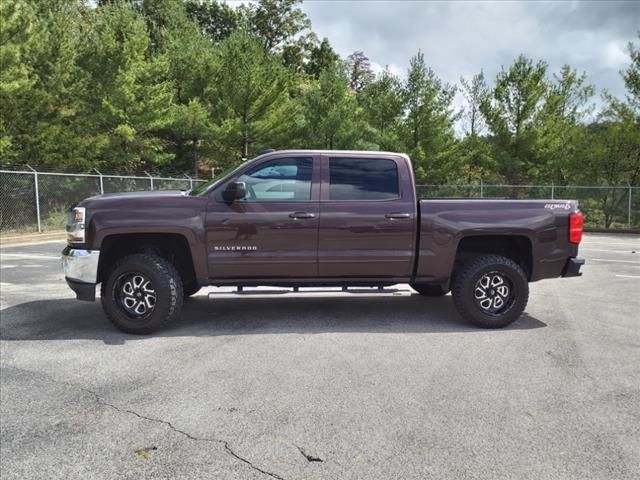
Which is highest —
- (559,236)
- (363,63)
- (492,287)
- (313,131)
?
(363,63)

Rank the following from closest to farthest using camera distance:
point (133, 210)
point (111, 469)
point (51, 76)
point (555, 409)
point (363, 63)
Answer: point (111, 469) < point (555, 409) < point (133, 210) < point (51, 76) < point (363, 63)

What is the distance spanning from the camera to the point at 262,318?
5.79 m

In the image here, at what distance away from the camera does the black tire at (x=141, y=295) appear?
16.7 ft

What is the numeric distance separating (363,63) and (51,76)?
63.6 meters

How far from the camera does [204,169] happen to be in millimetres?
31531

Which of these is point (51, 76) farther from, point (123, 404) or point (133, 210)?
point (123, 404)

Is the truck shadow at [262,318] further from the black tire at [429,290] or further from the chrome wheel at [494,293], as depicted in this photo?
the chrome wheel at [494,293]

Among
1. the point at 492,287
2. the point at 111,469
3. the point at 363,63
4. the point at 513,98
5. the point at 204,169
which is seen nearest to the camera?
the point at 111,469

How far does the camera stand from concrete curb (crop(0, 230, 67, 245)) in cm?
1466

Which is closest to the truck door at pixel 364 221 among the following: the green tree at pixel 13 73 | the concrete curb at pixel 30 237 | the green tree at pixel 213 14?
the concrete curb at pixel 30 237

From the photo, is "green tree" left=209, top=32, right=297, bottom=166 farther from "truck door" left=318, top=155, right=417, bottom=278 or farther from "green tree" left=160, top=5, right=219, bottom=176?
"truck door" left=318, top=155, right=417, bottom=278

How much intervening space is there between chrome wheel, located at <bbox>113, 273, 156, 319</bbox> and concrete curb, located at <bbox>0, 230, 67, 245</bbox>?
1189 cm

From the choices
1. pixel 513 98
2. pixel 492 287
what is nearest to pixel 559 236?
pixel 492 287

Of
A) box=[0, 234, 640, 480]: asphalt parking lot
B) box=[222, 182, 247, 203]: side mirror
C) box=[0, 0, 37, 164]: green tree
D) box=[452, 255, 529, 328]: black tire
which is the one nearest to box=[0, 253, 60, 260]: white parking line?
box=[0, 234, 640, 480]: asphalt parking lot
